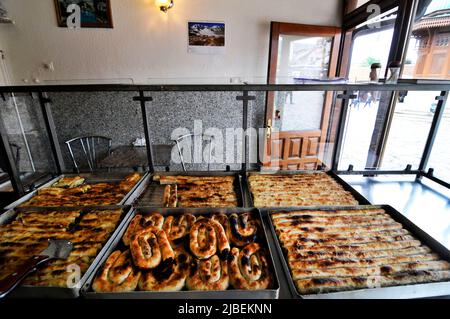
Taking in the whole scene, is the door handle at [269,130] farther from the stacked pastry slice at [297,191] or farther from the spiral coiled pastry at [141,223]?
the spiral coiled pastry at [141,223]

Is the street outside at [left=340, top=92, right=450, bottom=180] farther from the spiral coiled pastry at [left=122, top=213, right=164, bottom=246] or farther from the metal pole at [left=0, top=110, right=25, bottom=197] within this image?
the metal pole at [left=0, top=110, right=25, bottom=197]

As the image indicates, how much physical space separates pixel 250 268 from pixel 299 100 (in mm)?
3370

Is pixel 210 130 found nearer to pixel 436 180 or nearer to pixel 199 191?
pixel 199 191

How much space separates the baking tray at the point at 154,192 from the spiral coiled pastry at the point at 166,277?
0.50 metres

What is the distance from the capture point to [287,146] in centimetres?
379

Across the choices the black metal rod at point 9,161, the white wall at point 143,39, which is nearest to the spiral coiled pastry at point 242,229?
the black metal rod at point 9,161

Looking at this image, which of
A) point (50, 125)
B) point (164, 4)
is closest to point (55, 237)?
point (50, 125)

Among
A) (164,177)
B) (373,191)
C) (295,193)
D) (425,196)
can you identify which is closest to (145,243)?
(164,177)

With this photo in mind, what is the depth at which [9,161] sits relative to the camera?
1453 millimetres

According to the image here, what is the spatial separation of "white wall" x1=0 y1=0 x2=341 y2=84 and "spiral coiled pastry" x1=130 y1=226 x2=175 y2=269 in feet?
9.28

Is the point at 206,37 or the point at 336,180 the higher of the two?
the point at 206,37

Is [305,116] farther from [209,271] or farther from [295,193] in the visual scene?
[209,271]
